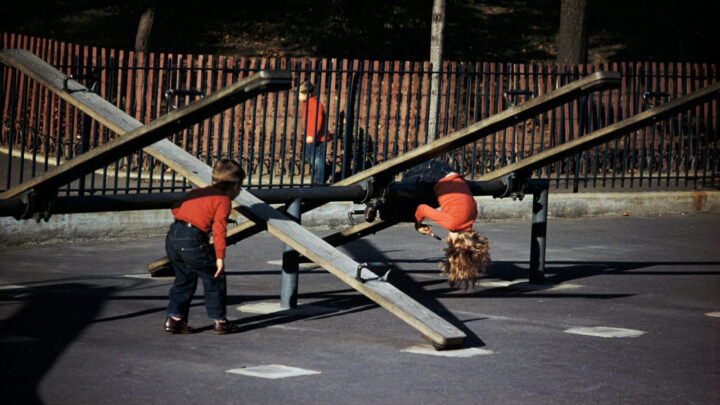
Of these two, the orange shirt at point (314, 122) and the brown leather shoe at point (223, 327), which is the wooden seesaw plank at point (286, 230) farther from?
the orange shirt at point (314, 122)

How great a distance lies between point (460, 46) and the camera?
3216 centimetres

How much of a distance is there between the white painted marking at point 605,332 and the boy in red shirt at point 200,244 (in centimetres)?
242

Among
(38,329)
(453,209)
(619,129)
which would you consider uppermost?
(619,129)

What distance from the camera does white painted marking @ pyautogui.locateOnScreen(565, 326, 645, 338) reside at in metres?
6.98

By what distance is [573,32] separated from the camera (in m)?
21.7

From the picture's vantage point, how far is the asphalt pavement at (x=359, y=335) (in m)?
5.35

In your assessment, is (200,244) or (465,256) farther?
(465,256)

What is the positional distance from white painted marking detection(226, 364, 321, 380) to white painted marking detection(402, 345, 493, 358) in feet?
2.77

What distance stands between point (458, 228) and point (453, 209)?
151 mm

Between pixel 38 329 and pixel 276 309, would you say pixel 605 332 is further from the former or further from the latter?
pixel 38 329

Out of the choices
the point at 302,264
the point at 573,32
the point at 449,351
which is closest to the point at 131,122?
the point at 449,351

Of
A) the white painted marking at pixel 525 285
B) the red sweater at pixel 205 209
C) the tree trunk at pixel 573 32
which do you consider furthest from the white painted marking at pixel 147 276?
the tree trunk at pixel 573 32

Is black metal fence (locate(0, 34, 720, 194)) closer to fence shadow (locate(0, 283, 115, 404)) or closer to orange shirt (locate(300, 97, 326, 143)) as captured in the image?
orange shirt (locate(300, 97, 326, 143))

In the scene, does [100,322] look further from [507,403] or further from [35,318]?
[507,403]
